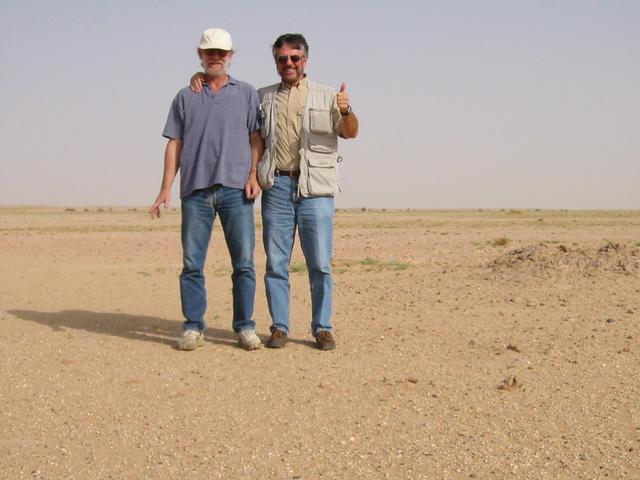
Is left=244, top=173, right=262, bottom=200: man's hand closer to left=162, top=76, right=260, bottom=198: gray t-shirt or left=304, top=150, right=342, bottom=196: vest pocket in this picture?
left=162, top=76, right=260, bottom=198: gray t-shirt

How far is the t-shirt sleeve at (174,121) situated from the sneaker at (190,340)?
148 cm

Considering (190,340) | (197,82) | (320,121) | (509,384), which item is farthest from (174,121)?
(509,384)

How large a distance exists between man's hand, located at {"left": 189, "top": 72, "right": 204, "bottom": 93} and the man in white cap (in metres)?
0.04

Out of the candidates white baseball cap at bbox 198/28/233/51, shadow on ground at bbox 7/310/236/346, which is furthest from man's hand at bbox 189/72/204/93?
shadow on ground at bbox 7/310/236/346

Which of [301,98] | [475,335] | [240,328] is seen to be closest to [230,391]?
Result: [240,328]

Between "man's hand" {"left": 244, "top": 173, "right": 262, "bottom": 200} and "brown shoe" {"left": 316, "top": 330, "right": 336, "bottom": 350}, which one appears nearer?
"man's hand" {"left": 244, "top": 173, "right": 262, "bottom": 200}

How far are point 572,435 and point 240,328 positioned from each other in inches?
111

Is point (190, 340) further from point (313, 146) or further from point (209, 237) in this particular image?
point (313, 146)

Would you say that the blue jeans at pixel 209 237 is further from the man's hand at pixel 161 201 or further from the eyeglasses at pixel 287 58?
the eyeglasses at pixel 287 58

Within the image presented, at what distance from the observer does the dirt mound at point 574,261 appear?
968 cm

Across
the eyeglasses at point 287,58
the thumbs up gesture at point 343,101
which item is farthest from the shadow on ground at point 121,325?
the eyeglasses at point 287,58

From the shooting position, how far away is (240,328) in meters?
6.27

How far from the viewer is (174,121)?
6.11 meters

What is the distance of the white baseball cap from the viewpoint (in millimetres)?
5855
